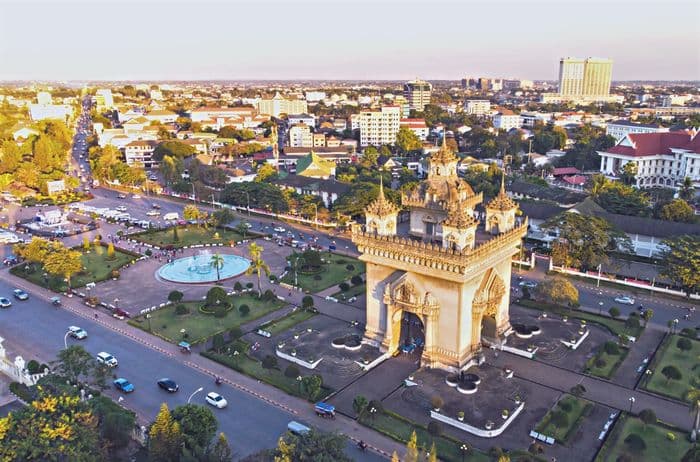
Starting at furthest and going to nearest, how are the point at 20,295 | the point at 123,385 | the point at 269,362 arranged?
1. the point at 20,295
2. the point at 269,362
3. the point at 123,385

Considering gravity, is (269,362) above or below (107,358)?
above

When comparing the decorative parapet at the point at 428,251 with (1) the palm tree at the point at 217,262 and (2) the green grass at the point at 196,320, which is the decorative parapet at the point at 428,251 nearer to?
(2) the green grass at the point at 196,320

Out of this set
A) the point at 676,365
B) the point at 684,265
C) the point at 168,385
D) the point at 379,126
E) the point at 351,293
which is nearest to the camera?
the point at 168,385

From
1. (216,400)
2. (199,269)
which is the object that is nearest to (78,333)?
(216,400)

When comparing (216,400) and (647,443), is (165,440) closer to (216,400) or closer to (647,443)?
(216,400)

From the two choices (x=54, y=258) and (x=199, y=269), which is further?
(x=199, y=269)

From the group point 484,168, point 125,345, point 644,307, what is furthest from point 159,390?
point 484,168

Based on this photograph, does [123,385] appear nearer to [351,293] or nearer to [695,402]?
[351,293]

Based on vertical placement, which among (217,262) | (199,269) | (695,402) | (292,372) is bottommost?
(199,269)

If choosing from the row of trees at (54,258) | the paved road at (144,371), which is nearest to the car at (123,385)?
the paved road at (144,371)
